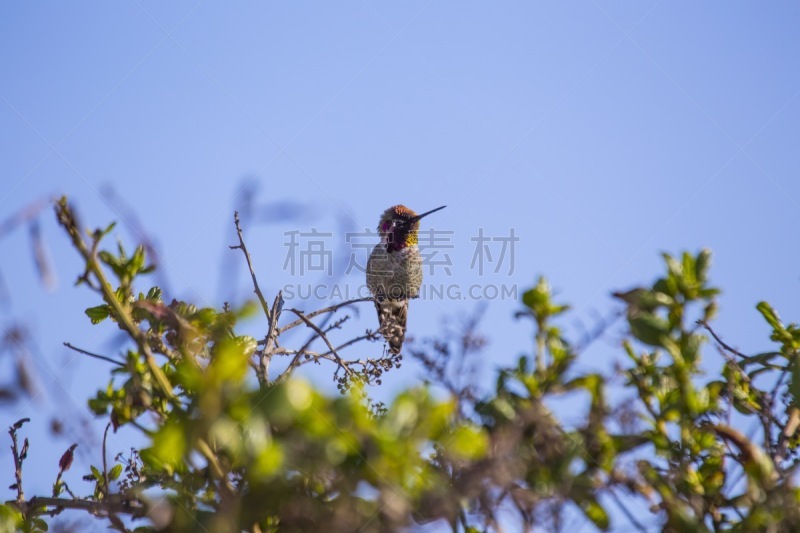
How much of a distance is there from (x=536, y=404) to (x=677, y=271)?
1.13 ft

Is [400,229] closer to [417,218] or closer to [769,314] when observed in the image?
[417,218]

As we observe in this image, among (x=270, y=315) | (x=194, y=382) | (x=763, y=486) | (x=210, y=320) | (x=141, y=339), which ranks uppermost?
(x=270, y=315)

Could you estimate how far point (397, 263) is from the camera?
309 inches

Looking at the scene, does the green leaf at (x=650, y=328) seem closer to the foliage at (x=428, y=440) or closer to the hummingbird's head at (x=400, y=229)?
the foliage at (x=428, y=440)

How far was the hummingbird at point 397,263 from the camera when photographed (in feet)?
25.2

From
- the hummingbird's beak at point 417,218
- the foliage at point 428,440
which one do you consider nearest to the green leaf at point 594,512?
the foliage at point 428,440

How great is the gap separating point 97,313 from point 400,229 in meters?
6.18

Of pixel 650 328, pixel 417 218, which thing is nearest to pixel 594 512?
pixel 650 328

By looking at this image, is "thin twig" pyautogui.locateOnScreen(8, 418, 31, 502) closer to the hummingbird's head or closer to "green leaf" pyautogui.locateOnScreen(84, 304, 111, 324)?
"green leaf" pyautogui.locateOnScreen(84, 304, 111, 324)

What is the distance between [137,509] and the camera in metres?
1.50

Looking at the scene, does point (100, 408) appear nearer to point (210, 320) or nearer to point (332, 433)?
point (210, 320)

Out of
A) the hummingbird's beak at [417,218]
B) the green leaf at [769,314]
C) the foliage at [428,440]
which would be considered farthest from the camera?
the hummingbird's beak at [417,218]

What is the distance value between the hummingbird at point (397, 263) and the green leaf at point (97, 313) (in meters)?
5.32

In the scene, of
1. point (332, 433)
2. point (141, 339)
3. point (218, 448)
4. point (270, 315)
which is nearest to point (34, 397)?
point (141, 339)
